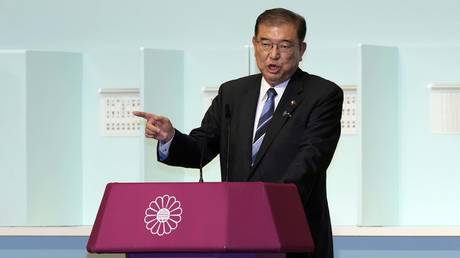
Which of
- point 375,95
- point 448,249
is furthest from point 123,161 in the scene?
point 448,249

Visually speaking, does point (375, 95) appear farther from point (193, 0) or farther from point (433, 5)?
point (193, 0)

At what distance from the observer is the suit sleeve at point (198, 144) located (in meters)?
2.68

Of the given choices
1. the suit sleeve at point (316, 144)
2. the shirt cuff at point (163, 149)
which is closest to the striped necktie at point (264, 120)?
the suit sleeve at point (316, 144)

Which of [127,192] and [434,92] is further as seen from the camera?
[434,92]

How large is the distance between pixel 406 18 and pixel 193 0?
1.04 meters

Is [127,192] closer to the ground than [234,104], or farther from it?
closer to the ground

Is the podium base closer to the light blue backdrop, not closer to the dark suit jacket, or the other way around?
the dark suit jacket

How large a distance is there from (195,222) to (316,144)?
2.07ft

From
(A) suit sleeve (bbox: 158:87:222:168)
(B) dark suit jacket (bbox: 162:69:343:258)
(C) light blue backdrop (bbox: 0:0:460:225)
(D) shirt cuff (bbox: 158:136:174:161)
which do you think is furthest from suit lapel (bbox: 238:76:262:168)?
(C) light blue backdrop (bbox: 0:0:460:225)

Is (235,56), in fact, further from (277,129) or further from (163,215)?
(163,215)

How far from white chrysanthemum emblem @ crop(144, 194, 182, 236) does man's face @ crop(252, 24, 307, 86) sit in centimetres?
70

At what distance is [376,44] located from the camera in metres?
4.87

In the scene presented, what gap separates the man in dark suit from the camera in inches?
106

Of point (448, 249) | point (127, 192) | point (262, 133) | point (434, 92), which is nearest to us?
point (127, 192)
